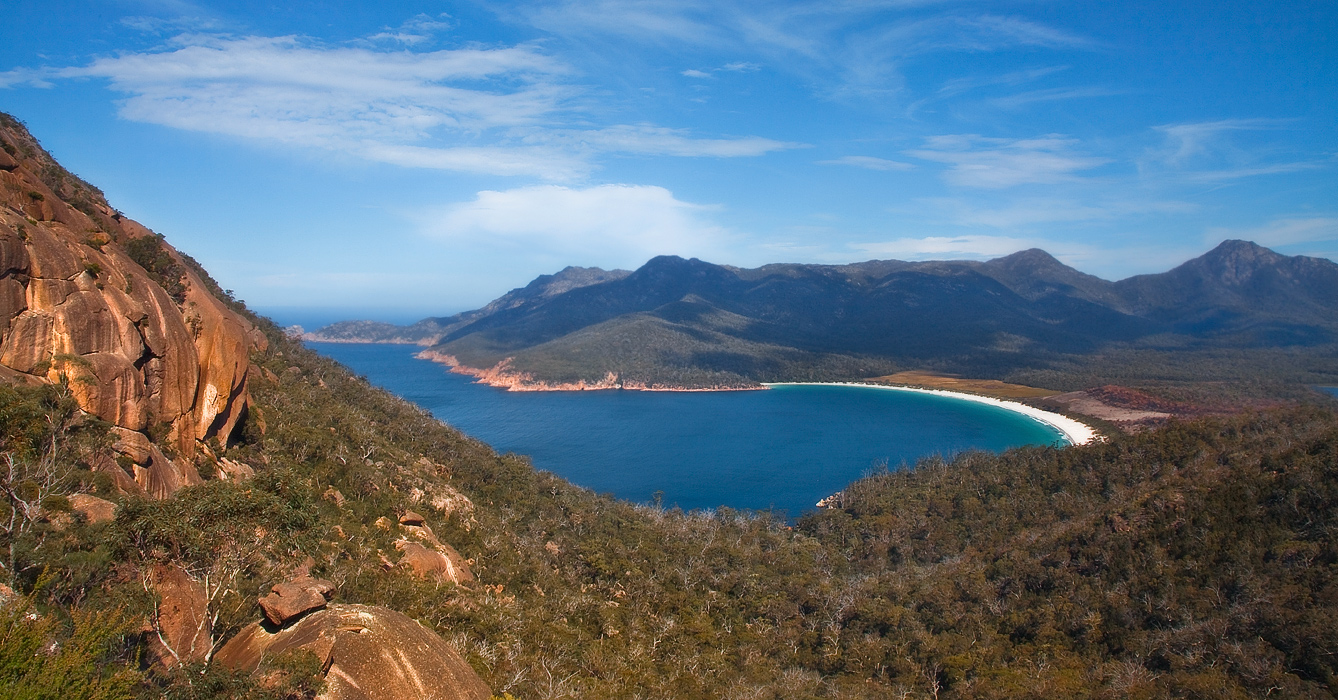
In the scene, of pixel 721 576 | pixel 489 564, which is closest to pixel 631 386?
pixel 721 576

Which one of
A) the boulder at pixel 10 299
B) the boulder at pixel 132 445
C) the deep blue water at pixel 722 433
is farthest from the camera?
the deep blue water at pixel 722 433

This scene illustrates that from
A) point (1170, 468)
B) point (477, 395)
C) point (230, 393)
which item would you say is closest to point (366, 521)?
point (230, 393)

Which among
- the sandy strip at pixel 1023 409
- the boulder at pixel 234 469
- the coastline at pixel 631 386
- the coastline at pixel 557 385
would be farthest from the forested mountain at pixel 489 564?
the coastline at pixel 557 385

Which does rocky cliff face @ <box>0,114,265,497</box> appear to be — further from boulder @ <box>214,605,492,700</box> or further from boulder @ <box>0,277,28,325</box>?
boulder @ <box>214,605,492,700</box>

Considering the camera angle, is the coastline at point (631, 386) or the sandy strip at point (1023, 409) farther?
the coastline at point (631, 386)

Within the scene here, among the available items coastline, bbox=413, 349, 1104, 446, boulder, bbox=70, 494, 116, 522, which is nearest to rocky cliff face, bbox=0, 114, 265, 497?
boulder, bbox=70, 494, 116, 522

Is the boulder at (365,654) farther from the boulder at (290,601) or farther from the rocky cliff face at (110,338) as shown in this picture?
the rocky cliff face at (110,338)
